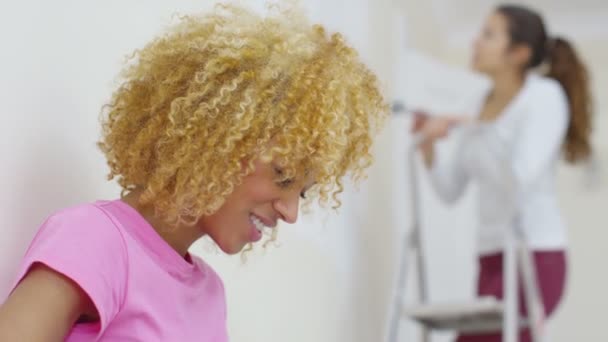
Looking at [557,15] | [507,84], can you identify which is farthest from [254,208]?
[557,15]

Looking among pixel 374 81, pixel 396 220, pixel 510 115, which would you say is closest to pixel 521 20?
pixel 510 115

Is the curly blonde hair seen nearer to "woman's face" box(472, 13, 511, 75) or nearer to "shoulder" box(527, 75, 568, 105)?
"shoulder" box(527, 75, 568, 105)

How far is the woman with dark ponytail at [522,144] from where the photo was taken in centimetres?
241

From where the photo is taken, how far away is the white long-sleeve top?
236cm

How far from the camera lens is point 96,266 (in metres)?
0.87

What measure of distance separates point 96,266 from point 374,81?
398mm

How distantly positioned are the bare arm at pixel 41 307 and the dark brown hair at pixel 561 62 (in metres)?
2.04

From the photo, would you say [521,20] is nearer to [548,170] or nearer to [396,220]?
[548,170]

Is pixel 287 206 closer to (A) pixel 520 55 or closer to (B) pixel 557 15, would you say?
(A) pixel 520 55

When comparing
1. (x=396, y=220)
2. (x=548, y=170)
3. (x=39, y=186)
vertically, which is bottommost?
(x=39, y=186)

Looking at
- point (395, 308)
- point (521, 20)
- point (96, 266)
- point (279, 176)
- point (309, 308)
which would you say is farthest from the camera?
point (521, 20)

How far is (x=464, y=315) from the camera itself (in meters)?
2.30

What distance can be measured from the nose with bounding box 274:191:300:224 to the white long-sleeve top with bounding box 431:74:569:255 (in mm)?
1390

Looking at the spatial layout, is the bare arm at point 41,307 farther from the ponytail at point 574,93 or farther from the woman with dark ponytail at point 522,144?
the ponytail at point 574,93
